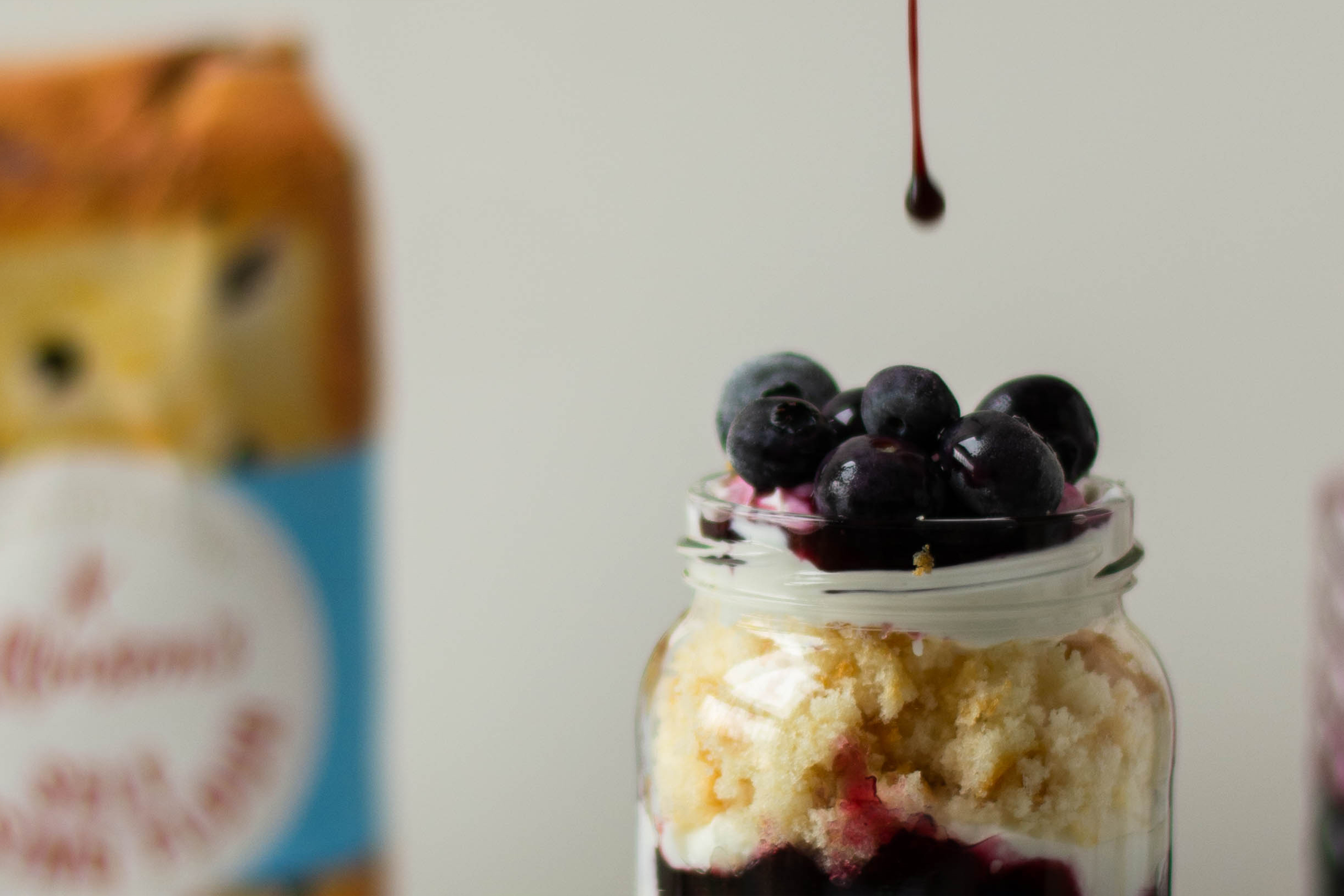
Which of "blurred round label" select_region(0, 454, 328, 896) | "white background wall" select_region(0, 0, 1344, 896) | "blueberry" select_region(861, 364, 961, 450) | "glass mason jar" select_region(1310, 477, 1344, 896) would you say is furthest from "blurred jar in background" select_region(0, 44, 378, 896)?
"glass mason jar" select_region(1310, 477, 1344, 896)

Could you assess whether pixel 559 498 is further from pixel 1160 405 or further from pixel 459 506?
pixel 1160 405

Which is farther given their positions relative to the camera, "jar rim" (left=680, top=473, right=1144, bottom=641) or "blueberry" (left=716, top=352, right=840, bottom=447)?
"blueberry" (left=716, top=352, right=840, bottom=447)

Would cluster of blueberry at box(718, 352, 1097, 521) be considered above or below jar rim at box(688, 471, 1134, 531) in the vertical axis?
above

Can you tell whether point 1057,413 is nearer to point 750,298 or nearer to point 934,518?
point 934,518

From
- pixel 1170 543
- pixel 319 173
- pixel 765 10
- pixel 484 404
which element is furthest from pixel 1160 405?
pixel 319 173

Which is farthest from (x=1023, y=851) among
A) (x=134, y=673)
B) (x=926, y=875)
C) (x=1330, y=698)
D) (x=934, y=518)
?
(x=134, y=673)

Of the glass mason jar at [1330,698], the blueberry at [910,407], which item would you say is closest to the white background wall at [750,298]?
the glass mason jar at [1330,698]

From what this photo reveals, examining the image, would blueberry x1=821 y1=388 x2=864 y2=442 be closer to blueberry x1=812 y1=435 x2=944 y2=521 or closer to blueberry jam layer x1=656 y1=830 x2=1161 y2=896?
blueberry x1=812 y1=435 x2=944 y2=521
